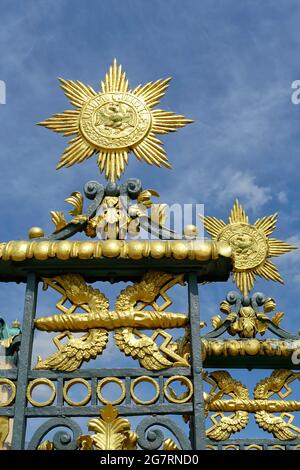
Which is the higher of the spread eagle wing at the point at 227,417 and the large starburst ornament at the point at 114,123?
the large starburst ornament at the point at 114,123

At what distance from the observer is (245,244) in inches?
306

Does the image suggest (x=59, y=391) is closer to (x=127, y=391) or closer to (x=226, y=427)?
(x=127, y=391)

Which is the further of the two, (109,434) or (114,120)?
(114,120)

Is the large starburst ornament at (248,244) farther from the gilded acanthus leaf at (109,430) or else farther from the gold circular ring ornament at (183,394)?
the gilded acanthus leaf at (109,430)

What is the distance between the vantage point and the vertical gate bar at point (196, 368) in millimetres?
5410

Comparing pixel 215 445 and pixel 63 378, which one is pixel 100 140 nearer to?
pixel 63 378

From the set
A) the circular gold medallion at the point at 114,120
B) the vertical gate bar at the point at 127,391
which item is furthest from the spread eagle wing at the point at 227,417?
the circular gold medallion at the point at 114,120

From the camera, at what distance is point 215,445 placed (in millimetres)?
7605

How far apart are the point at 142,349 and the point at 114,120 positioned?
97.3 inches

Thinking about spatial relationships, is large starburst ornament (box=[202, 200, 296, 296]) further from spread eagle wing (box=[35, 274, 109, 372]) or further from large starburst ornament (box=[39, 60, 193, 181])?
spread eagle wing (box=[35, 274, 109, 372])

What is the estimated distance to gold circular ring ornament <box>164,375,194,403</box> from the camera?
5590 mm

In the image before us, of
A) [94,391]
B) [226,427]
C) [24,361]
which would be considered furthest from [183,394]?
[226,427]

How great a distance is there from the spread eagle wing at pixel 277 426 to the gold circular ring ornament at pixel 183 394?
2494mm

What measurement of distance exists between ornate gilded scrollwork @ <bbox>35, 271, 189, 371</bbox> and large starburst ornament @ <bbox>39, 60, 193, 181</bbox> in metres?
1.21
